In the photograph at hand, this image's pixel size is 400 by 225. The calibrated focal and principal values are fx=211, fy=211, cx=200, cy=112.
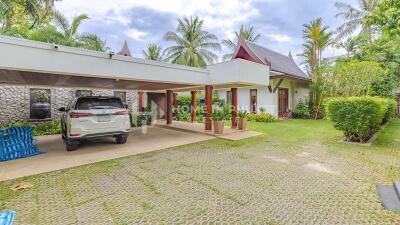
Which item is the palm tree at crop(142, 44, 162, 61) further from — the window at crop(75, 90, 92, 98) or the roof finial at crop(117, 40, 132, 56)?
the window at crop(75, 90, 92, 98)

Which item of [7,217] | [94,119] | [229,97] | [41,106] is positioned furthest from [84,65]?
[229,97]

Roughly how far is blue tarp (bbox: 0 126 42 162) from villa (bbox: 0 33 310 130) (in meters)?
1.77

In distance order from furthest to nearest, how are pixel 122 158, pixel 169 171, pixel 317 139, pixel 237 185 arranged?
pixel 317 139 < pixel 122 158 < pixel 169 171 < pixel 237 185

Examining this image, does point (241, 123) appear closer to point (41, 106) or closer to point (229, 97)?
point (229, 97)

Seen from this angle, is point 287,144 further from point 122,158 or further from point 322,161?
point 122,158

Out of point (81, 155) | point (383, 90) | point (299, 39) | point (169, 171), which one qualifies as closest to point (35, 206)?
point (169, 171)

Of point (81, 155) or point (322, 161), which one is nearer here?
point (322, 161)

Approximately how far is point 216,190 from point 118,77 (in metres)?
4.54

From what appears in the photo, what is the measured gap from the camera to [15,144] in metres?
6.28

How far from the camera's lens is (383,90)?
1448 cm

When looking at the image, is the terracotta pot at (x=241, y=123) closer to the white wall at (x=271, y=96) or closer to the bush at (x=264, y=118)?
the bush at (x=264, y=118)

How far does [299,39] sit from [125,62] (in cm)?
2473

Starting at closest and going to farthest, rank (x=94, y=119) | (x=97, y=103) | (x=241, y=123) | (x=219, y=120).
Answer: (x=94, y=119) < (x=97, y=103) < (x=219, y=120) < (x=241, y=123)

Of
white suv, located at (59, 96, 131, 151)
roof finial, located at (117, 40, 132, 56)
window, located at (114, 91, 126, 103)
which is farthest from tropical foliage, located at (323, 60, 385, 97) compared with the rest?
roof finial, located at (117, 40, 132, 56)
